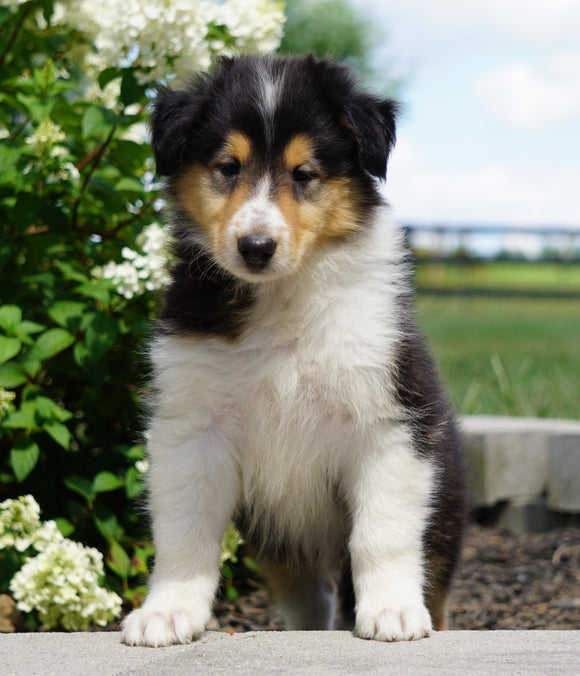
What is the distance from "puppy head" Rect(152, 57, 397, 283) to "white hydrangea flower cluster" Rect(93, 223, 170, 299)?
405 mm

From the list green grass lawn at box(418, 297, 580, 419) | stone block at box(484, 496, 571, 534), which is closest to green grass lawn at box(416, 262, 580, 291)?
green grass lawn at box(418, 297, 580, 419)

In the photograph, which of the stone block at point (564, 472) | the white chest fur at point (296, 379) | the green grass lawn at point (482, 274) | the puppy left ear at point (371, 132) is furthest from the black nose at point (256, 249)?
the green grass lawn at point (482, 274)

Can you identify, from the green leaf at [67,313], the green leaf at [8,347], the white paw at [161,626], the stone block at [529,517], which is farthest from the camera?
the stone block at [529,517]

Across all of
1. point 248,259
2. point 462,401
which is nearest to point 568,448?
point 462,401

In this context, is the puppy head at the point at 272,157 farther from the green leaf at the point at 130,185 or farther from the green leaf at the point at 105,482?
the green leaf at the point at 105,482

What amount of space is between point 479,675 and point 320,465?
0.93m

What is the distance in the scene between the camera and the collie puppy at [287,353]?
9.44 ft

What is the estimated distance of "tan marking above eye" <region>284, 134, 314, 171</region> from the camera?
116 inches

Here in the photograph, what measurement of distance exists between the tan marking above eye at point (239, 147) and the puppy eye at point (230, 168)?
2 centimetres

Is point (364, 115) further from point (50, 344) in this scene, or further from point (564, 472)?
point (564, 472)

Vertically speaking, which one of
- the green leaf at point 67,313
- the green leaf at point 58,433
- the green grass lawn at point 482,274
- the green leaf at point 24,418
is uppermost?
the green leaf at point 67,313

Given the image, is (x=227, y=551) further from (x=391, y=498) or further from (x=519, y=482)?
(x=519, y=482)

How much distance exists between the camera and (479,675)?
232 centimetres

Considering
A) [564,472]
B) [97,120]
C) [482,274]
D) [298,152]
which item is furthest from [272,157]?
[482,274]
